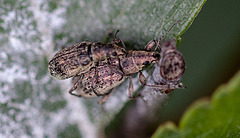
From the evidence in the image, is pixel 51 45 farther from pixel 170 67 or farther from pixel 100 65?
pixel 170 67

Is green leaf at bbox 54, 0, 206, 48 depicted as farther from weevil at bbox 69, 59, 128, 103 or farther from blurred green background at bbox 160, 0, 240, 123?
weevil at bbox 69, 59, 128, 103

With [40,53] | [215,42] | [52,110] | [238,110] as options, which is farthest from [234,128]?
[40,53]

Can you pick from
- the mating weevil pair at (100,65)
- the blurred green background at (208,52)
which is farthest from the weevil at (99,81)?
the blurred green background at (208,52)

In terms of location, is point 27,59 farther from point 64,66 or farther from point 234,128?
point 234,128

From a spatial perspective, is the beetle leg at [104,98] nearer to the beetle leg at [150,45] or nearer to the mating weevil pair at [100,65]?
the mating weevil pair at [100,65]

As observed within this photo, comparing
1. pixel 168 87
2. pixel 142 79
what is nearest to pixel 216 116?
pixel 168 87

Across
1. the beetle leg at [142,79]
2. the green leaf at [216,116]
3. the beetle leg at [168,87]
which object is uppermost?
the beetle leg at [142,79]

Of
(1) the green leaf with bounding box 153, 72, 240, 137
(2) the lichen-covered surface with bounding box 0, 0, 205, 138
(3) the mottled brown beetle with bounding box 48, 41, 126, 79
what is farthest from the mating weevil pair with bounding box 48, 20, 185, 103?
(1) the green leaf with bounding box 153, 72, 240, 137
